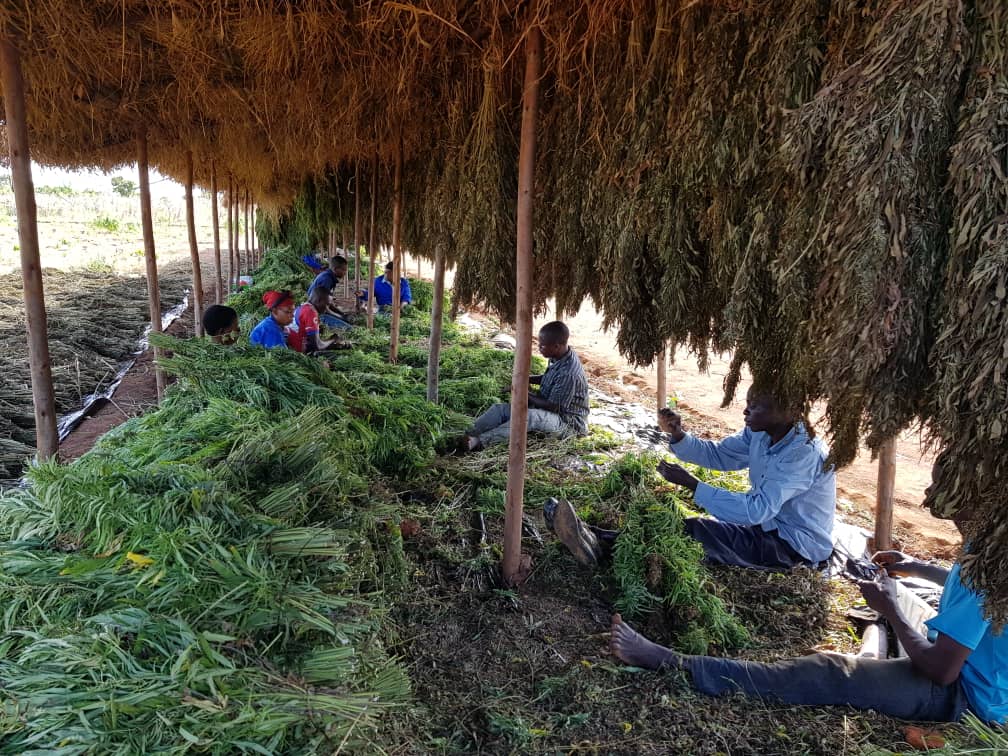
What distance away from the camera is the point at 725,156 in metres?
1.95

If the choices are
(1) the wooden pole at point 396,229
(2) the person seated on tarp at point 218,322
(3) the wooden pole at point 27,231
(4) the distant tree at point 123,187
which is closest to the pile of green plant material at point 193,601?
(3) the wooden pole at point 27,231

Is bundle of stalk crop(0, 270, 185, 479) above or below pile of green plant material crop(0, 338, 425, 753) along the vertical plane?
below

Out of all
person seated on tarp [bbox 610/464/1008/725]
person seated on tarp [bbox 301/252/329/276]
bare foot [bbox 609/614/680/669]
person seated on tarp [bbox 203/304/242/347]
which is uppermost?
person seated on tarp [bbox 203/304/242/347]

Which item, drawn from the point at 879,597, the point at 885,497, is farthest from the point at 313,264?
the point at 879,597

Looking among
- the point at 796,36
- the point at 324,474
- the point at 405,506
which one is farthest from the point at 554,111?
the point at 405,506

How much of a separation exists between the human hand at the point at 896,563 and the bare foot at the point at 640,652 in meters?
1.49

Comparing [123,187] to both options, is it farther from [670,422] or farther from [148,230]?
[670,422]

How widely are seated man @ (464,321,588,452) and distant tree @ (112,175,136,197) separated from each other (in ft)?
172

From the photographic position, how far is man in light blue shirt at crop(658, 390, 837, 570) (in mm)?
3455

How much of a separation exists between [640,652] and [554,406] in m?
3.27

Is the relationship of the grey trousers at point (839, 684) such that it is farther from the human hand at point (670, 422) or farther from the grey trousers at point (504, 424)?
the grey trousers at point (504, 424)

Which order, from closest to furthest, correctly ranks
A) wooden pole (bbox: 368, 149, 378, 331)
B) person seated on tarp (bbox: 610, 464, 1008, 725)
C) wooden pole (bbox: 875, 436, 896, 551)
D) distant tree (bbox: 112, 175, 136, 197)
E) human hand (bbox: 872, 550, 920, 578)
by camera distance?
person seated on tarp (bbox: 610, 464, 1008, 725) < human hand (bbox: 872, 550, 920, 578) < wooden pole (bbox: 875, 436, 896, 551) < wooden pole (bbox: 368, 149, 378, 331) < distant tree (bbox: 112, 175, 136, 197)

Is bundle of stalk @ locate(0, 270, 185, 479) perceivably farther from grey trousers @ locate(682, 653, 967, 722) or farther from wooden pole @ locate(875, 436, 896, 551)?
wooden pole @ locate(875, 436, 896, 551)

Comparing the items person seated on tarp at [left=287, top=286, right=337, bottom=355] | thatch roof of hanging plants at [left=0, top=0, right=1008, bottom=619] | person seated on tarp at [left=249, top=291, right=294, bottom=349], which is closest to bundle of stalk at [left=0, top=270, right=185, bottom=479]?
person seated on tarp at [left=249, top=291, right=294, bottom=349]
